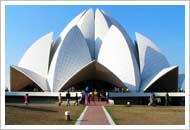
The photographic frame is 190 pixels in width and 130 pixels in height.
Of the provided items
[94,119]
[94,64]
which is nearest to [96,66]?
[94,64]

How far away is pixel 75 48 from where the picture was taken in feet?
93.8

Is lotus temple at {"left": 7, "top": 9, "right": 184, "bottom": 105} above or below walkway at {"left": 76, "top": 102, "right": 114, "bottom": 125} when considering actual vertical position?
above

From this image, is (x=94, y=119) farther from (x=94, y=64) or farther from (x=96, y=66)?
(x=96, y=66)

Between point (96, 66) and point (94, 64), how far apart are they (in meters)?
0.57

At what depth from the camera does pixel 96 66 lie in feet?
92.7

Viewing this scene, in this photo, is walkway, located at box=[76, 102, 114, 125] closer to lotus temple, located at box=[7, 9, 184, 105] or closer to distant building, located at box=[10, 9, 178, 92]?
lotus temple, located at box=[7, 9, 184, 105]

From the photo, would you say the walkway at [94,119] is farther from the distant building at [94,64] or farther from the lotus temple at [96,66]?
the distant building at [94,64]

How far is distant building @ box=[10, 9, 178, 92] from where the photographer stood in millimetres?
27922

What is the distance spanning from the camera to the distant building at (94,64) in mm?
27922

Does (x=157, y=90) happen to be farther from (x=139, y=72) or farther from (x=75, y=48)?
(x=75, y=48)

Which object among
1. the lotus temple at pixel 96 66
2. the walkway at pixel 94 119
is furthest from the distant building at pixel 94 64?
Answer: the walkway at pixel 94 119

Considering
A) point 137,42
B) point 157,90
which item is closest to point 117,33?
point 137,42

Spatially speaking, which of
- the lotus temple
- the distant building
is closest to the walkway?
the lotus temple

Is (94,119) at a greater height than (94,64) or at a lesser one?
lesser
